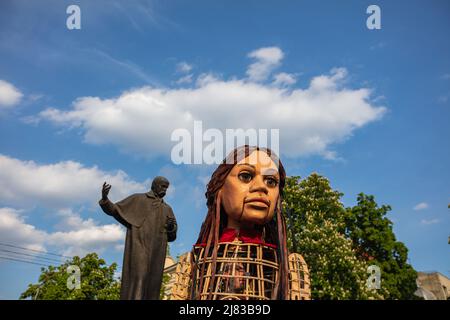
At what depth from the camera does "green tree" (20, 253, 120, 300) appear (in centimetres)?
2577

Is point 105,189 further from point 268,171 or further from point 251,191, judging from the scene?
point 268,171

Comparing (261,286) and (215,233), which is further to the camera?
(215,233)

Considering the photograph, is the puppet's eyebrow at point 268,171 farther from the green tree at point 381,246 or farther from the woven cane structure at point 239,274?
the green tree at point 381,246

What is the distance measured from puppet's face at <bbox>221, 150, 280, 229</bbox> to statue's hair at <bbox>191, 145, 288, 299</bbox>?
14 centimetres

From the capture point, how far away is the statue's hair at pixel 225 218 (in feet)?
22.3

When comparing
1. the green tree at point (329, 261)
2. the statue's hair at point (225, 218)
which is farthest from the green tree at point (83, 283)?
the statue's hair at point (225, 218)

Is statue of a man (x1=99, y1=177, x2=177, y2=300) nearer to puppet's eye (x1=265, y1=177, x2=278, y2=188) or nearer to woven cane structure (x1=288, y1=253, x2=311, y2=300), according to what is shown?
puppet's eye (x1=265, y1=177, x2=278, y2=188)

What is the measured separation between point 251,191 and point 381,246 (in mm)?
18084

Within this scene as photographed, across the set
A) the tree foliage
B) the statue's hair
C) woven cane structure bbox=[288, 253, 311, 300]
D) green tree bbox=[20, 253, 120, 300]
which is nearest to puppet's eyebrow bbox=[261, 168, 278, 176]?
the statue's hair
